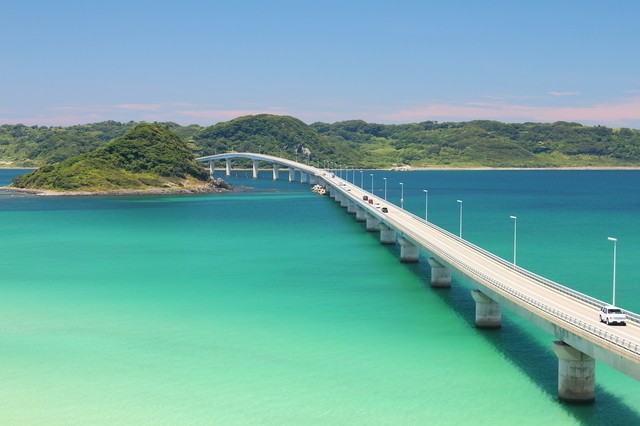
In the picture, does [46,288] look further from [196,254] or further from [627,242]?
[627,242]

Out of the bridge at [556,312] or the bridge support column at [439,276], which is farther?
the bridge support column at [439,276]

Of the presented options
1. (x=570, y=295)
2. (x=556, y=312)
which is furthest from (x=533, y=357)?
(x=556, y=312)

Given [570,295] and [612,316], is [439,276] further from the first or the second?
[612,316]

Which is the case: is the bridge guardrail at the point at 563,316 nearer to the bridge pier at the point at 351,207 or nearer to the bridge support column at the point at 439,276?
the bridge support column at the point at 439,276

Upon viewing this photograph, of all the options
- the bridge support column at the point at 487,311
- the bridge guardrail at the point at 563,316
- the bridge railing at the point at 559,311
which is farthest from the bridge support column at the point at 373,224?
the bridge support column at the point at 487,311

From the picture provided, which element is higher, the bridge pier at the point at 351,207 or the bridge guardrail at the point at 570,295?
the bridge guardrail at the point at 570,295
